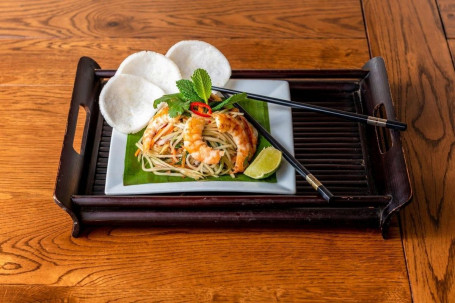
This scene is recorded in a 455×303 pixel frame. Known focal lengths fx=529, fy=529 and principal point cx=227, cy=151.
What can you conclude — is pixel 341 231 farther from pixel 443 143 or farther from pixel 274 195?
pixel 443 143

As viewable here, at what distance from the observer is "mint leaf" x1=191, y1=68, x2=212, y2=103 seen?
1281mm

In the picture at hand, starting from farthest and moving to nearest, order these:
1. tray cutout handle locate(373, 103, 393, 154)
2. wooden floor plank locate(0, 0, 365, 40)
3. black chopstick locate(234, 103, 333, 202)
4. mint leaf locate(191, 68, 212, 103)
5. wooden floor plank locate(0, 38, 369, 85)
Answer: wooden floor plank locate(0, 0, 365, 40) → wooden floor plank locate(0, 38, 369, 85) → tray cutout handle locate(373, 103, 393, 154) → mint leaf locate(191, 68, 212, 103) → black chopstick locate(234, 103, 333, 202)

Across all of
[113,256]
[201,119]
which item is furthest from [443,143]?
[113,256]

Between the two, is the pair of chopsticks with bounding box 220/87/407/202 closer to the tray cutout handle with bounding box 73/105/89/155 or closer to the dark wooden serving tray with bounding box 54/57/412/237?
the dark wooden serving tray with bounding box 54/57/412/237

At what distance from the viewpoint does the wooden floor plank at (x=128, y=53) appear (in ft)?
5.41

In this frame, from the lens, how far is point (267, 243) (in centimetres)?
128

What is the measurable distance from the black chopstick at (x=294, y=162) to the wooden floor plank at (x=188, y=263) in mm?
162

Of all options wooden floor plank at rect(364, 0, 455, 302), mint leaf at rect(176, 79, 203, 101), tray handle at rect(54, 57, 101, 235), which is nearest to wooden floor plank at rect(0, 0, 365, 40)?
wooden floor plank at rect(364, 0, 455, 302)

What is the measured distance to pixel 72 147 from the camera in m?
1.27

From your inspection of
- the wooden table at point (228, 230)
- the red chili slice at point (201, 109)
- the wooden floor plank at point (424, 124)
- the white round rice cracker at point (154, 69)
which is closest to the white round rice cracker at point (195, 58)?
the white round rice cracker at point (154, 69)

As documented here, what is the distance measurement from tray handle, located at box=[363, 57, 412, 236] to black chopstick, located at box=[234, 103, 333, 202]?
0.55 ft

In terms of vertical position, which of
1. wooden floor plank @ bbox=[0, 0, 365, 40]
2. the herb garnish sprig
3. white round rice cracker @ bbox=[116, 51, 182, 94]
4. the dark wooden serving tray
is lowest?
the dark wooden serving tray

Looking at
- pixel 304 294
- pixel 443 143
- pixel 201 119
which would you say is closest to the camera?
pixel 304 294

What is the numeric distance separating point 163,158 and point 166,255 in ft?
0.78
